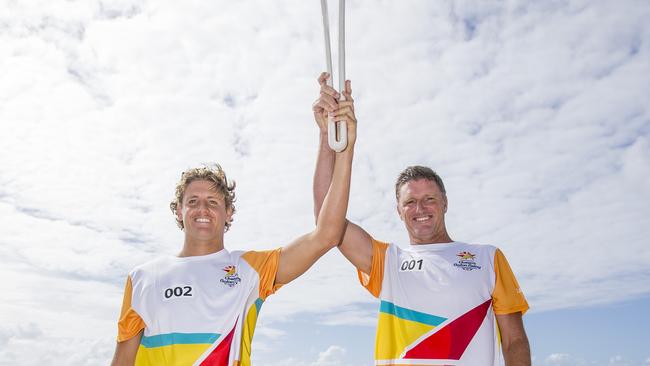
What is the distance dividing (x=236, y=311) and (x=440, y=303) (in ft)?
7.64

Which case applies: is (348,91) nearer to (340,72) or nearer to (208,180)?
(340,72)

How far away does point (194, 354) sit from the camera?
6.26 m

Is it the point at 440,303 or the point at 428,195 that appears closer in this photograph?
the point at 440,303

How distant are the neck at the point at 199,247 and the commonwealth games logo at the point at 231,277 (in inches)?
15.3

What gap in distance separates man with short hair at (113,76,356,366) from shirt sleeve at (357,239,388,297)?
931mm

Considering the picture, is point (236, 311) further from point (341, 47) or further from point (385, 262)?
point (341, 47)

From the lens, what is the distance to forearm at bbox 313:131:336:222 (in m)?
7.18

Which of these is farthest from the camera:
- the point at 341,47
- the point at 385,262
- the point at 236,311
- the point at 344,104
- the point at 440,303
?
the point at 385,262

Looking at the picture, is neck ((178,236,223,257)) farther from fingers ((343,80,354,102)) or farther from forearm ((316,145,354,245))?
fingers ((343,80,354,102))

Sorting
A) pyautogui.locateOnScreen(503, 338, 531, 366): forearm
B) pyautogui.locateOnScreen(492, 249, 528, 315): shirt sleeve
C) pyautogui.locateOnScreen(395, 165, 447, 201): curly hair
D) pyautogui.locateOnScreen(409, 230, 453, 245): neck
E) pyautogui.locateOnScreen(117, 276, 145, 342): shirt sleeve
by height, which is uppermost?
pyautogui.locateOnScreen(395, 165, 447, 201): curly hair

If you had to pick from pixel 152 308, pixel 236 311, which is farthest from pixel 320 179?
pixel 152 308

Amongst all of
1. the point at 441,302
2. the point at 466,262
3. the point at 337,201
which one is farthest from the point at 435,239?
the point at 337,201

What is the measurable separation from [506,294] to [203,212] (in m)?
3.71

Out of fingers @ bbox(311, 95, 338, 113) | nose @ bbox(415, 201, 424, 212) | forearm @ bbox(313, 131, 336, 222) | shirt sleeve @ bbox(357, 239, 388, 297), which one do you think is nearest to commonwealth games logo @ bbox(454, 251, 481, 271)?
nose @ bbox(415, 201, 424, 212)
